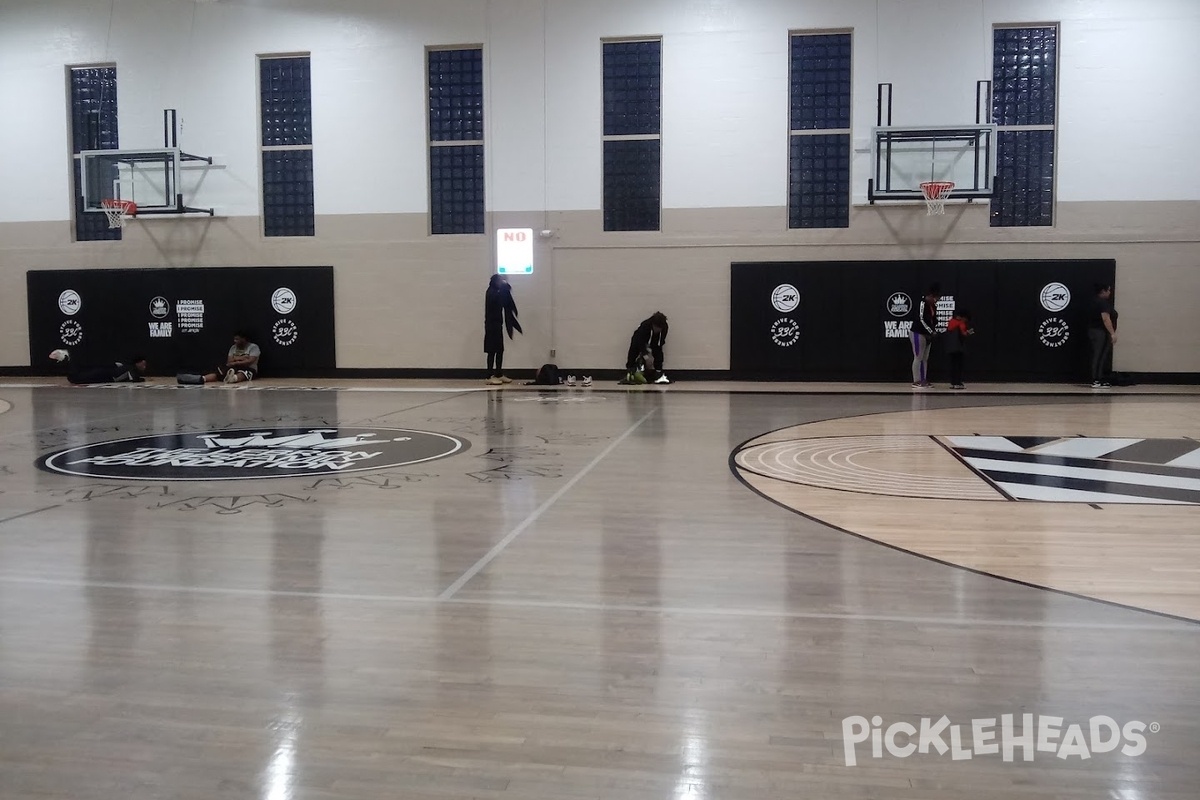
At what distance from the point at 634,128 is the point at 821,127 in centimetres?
321

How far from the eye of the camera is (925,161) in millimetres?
15586

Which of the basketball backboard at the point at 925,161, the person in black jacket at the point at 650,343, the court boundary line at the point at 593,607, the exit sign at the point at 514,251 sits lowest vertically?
the court boundary line at the point at 593,607

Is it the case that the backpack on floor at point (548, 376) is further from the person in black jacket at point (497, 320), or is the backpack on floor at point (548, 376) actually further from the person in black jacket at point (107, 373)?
the person in black jacket at point (107, 373)

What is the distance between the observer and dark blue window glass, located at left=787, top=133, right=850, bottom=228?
1583 centimetres

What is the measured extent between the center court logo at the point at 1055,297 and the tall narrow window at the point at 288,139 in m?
13.0

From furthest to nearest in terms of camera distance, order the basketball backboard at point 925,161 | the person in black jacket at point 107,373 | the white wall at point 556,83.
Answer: the person in black jacket at point 107,373
the white wall at point 556,83
the basketball backboard at point 925,161

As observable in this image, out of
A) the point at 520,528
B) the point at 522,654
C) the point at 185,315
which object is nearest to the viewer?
the point at 522,654

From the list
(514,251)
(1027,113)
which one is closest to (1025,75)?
(1027,113)

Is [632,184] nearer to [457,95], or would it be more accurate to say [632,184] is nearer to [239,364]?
[457,95]

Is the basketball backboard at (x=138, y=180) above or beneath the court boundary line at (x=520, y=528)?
above

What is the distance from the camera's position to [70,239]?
18016 millimetres

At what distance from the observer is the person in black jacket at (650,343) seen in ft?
52.2

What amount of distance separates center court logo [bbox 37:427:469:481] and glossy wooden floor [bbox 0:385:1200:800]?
2.66ft

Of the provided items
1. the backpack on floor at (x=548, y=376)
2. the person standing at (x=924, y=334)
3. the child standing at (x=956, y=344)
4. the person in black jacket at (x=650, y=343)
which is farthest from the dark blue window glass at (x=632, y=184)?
the child standing at (x=956, y=344)
